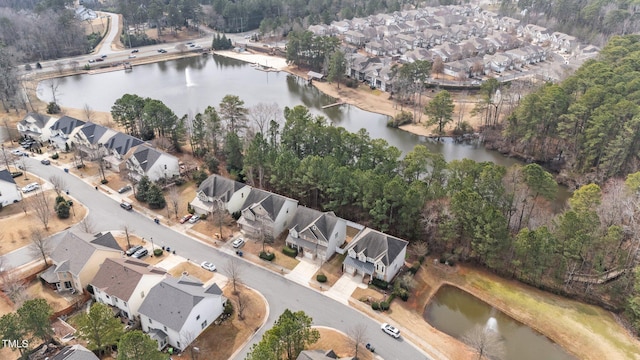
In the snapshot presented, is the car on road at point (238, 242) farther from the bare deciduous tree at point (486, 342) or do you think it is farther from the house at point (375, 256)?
the bare deciduous tree at point (486, 342)

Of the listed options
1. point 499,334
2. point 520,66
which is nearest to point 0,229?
point 499,334

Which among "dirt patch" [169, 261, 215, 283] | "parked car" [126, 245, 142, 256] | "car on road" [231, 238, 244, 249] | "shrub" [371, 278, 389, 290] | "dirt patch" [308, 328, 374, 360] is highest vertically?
"parked car" [126, 245, 142, 256]

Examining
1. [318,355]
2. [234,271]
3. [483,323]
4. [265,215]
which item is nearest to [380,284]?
[483,323]

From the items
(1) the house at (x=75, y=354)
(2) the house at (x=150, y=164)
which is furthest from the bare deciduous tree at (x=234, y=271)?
(2) the house at (x=150, y=164)

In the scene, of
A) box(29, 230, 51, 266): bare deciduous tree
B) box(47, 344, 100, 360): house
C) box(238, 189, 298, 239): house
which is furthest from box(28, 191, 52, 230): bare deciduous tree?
box(47, 344, 100, 360): house

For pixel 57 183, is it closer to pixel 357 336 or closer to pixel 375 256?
pixel 375 256

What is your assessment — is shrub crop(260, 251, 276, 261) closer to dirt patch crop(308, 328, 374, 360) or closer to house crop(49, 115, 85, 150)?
dirt patch crop(308, 328, 374, 360)
